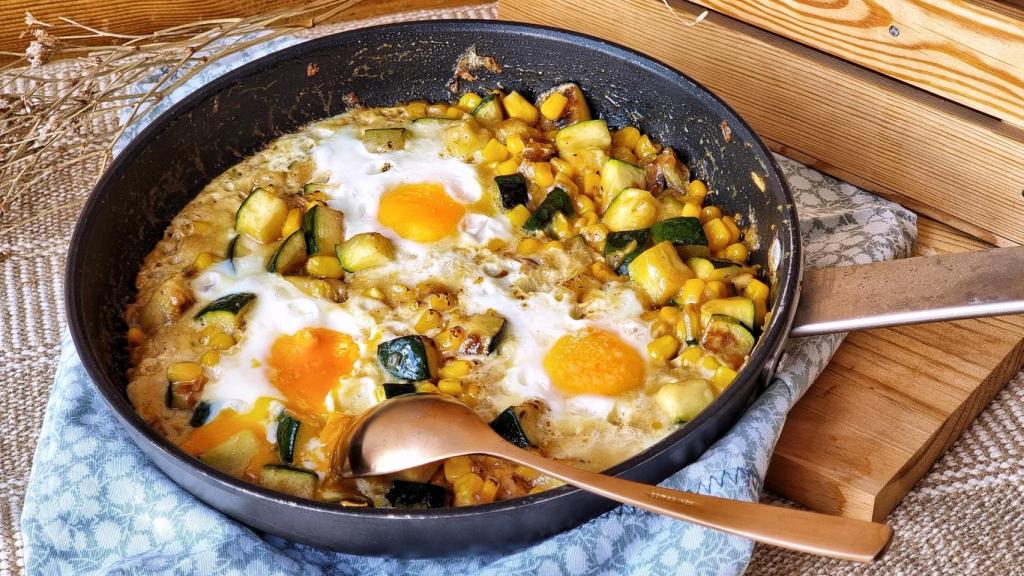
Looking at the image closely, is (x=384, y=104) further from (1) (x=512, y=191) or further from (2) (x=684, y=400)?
(2) (x=684, y=400)

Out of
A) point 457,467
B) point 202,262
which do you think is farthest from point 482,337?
point 202,262

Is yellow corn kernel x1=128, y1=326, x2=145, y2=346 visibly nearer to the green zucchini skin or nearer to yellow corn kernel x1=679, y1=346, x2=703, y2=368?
the green zucchini skin

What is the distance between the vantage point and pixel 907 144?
10.8 ft

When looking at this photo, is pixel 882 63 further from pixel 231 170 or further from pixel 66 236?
pixel 66 236

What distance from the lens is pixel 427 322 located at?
2.70m

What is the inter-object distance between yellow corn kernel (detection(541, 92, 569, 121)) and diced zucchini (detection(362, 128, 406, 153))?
1.69 ft

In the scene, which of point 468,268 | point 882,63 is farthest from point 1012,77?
point 468,268

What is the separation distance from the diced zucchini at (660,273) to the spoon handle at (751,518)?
0.86 m

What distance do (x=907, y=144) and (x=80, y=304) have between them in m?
2.58

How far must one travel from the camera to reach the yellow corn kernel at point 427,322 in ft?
Answer: 8.86

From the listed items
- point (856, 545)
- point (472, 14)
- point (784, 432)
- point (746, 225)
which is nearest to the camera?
point (856, 545)

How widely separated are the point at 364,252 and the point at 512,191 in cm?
52

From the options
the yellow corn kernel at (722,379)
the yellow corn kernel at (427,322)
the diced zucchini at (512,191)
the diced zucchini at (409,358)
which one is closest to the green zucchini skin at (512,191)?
the diced zucchini at (512,191)

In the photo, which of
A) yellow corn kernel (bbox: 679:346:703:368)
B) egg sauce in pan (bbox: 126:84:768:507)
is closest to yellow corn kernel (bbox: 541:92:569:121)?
egg sauce in pan (bbox: 126:84:768:507)
